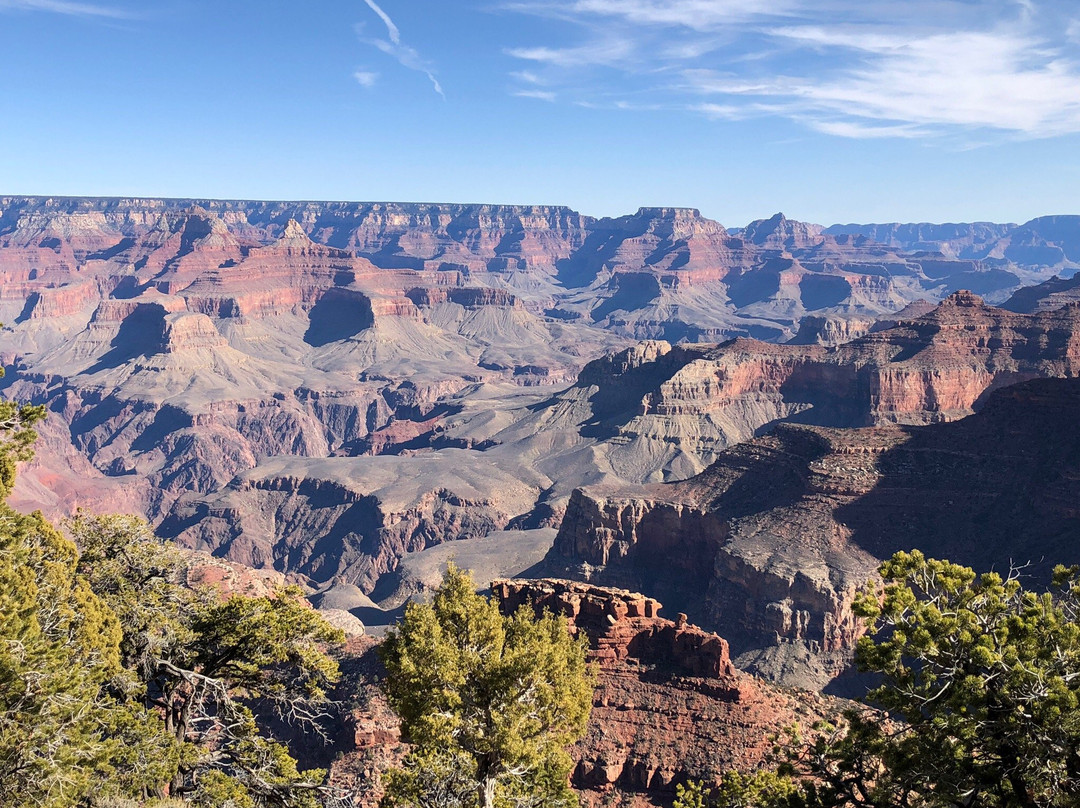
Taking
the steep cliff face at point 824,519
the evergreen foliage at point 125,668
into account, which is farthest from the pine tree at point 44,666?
the steep cliff face at point 824,519

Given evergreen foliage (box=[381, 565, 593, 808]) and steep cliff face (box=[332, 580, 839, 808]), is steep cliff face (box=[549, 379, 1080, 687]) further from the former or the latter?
evergreen foliage (box=[381, 565, 593, 808])

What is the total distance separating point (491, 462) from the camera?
162125mm

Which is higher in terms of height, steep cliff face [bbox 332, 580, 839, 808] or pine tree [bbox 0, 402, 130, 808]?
pine tree [bbox 0, 402, 130, 808]

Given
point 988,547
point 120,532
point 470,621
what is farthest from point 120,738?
point 988,547

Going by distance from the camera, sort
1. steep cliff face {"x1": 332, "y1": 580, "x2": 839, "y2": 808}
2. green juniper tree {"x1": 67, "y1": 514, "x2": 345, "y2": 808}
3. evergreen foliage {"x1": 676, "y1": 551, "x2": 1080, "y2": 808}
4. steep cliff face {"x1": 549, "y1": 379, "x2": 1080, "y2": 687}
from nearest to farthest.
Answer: evergreen foliage {"x1": 676, "y1": 551, "x2": 1080, "y2": 808} → green juniper tree {"x1": 67, "y1": 514, "x2": 345, "y2": 808} → steep cliff face {"x1": 332, "y1": 580, "x2": 839, "y2": 808} → steep cliff face {"x1": 549, "y1": 379, "x2": 1080, "y2": 687}

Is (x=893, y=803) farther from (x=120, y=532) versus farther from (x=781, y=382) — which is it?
(x=781, y=382)

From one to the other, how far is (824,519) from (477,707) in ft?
206

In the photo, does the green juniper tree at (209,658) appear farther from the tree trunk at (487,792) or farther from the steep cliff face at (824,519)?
the steep cliff face at (824,519)

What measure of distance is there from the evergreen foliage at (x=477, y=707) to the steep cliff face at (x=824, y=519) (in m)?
48.7

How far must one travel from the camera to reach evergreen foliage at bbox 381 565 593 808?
2300 cm

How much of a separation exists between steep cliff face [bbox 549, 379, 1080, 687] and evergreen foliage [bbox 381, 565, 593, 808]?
48.7m

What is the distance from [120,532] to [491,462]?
136 m

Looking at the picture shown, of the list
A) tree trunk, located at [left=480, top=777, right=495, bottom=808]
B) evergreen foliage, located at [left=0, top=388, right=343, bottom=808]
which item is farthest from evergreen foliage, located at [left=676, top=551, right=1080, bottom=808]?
evergreen foliage, located at [left=0, top=388, right=343, bottom=808]

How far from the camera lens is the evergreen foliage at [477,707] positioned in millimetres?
23000
